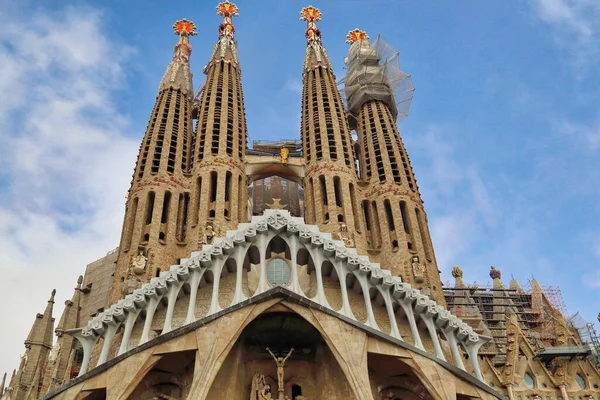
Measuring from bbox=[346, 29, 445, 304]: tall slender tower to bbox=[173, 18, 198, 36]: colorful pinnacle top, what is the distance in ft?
38.7

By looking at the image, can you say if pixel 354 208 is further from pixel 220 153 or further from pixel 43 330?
pixel 43 330

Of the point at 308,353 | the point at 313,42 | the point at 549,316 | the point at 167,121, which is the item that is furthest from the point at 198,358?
the point at 313,42

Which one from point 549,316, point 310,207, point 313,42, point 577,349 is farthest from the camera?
point 313,42

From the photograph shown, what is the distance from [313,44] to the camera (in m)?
40.4

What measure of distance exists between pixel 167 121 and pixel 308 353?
52.4 feet

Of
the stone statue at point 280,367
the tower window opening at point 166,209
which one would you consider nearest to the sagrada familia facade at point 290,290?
the stone statue at point 280,367

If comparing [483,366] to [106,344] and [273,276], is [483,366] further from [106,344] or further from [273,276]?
[106,344]

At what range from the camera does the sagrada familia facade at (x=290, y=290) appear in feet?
64.2

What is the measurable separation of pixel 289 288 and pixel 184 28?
2723cm

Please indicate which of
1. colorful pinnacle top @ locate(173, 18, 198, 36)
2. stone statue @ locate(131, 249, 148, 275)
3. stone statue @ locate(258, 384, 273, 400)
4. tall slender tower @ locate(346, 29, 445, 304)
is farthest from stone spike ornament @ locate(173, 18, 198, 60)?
stone statue @ locate(258, 384, 273, 400)

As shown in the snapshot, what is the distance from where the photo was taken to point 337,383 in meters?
21.0

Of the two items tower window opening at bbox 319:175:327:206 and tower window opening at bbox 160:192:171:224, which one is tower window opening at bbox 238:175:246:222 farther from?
tower window opening at bbox 319:175:327:206

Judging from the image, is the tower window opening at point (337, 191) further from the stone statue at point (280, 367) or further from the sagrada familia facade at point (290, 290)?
the stone statue at point (280, 367)

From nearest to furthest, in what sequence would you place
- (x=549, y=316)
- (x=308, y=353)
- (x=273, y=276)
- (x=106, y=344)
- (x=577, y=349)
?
(x=106, y=344) → (x=308, y=353) → (x=273, y=276) → (x=577, y=349) → (x=549, y=316)
